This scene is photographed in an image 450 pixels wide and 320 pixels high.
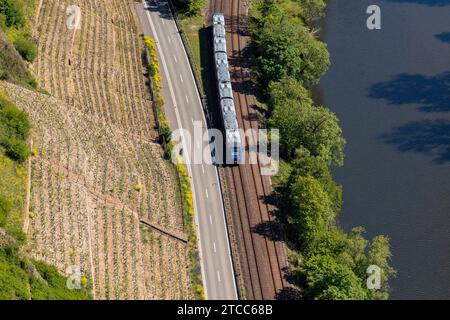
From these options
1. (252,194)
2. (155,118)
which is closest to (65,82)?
(155,118)

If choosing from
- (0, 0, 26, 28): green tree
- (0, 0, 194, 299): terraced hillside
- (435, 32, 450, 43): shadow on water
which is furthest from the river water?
(0, 0, 26, 28): green tree

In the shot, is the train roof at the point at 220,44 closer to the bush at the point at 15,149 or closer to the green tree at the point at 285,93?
the green tree at the point at 285,93

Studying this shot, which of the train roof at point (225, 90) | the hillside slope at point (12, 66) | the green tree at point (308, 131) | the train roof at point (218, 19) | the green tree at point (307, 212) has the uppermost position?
the train roof at point (218, 19)

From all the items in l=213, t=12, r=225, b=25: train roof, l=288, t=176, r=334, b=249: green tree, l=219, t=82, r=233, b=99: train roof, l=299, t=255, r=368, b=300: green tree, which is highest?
l=213, t=12, r=225, b=25: train roof

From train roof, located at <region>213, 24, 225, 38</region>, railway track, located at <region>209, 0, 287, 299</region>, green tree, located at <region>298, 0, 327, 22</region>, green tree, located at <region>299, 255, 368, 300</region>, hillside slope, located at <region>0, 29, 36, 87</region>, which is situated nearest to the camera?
green tree, located at <region>299, 255, 368, 300</region>

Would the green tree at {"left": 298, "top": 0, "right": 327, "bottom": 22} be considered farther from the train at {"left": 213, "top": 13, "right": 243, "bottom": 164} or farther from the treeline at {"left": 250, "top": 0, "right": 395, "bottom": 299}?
the train at {"left": 213, "top": 13, "right": 243, "bottom": 164}

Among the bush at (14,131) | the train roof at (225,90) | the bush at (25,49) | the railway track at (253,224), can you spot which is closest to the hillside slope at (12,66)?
the bush at (25,49)

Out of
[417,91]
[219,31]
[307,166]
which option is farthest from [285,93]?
[417,91]

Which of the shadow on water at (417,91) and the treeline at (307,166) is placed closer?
the treeline at (307,166)
